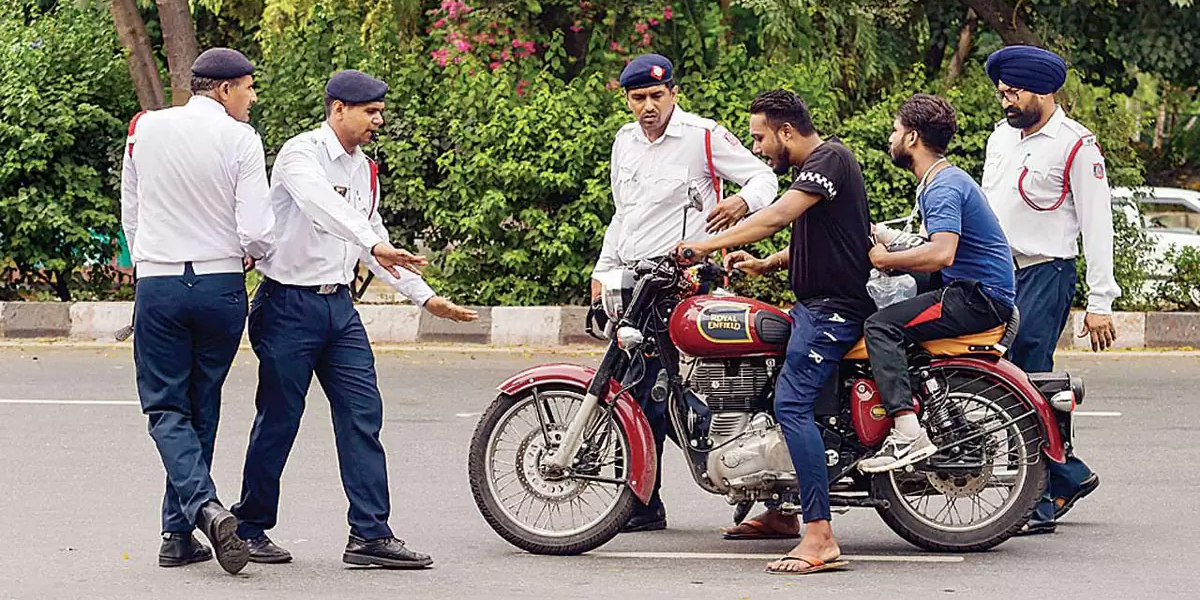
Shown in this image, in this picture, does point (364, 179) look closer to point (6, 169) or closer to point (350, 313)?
point (350, 313)

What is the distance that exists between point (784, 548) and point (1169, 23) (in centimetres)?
1110

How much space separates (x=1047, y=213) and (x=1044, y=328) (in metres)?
0.43

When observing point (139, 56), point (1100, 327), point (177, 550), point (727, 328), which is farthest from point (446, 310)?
point (139, 56)

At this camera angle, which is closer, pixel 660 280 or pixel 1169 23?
pixel 660 280

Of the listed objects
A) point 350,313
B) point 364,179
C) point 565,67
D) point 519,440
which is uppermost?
point 565,67

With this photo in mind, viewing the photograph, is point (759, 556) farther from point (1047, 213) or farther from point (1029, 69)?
point (1029, 69)

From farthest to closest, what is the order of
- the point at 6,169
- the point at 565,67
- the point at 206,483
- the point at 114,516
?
the point at 565,67 → the point at 6,169 → the point at 114,516 → the point at 206,483

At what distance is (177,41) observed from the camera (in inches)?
599

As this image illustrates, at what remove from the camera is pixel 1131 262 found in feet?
47.6

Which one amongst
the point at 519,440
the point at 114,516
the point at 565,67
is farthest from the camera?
the point at 565,67

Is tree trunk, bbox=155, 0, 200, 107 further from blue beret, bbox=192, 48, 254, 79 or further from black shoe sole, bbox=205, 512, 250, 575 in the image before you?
black shoe sole, bbox=205, 512, 250, 575

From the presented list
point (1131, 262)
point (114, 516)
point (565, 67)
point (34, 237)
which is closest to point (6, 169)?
point (34, 237)

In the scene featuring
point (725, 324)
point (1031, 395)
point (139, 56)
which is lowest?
point (1031, 395)

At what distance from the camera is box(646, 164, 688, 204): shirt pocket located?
23.4ft
